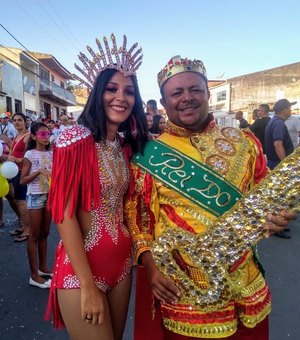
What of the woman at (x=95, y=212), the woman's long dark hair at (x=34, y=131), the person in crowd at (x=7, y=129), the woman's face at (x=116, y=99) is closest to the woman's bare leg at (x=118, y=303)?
the woman at (x=95, y=212)

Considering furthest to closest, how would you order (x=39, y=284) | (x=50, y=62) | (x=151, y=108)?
(x=50, y=62), (x=151, y=108), (x=39, y=284)

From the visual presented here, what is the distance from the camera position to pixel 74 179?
147cm

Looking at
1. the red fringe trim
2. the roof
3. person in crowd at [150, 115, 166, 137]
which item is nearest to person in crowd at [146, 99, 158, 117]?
person in crowd at [150, 115, 166, 137]

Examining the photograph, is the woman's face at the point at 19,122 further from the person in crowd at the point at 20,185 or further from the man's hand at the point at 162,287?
the man's hand at the point at 162,287

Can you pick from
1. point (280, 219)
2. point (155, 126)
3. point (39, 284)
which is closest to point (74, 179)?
point (280, 219)

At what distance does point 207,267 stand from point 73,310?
2.06 feet

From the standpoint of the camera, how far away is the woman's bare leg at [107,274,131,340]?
1.64m

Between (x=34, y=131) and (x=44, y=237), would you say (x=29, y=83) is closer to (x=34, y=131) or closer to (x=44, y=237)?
(x=34, y=131)

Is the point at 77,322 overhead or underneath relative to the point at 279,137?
underneath

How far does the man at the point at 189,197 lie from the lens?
4.78ft

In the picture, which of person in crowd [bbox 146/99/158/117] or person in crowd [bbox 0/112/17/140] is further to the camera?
person in crowd [bbox 0/112/17/140]

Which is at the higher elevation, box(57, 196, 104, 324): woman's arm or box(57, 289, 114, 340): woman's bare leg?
box(57, 196, 104, 324): woman's arm

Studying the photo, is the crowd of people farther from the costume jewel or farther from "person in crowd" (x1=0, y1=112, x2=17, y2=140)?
"person in crowd" (x1=0, y1=112, x2=17, y2=140)

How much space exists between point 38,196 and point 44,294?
98 centimetres
